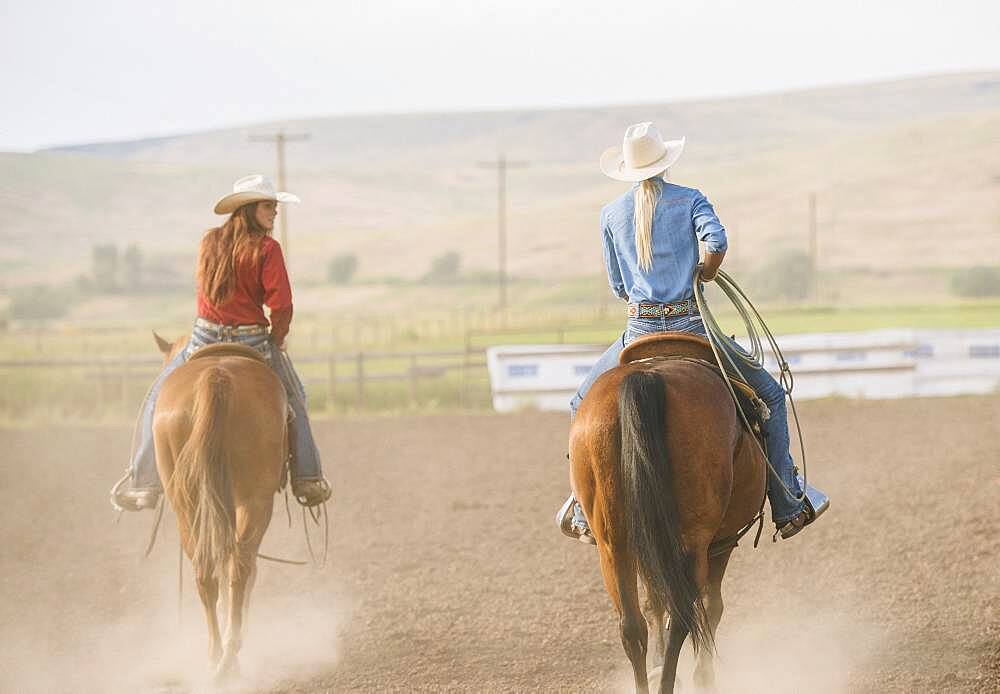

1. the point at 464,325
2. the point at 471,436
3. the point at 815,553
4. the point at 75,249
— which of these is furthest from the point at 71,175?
the point at 815,553

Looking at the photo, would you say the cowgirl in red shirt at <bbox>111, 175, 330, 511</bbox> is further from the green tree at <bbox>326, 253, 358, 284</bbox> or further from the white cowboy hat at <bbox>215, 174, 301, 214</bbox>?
the green tree at <bbox>326, 253, 358, 284</bbox>

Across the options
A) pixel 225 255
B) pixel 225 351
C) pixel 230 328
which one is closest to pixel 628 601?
pixel 225 351

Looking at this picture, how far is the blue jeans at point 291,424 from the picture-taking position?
22.6 ft

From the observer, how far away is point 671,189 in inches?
218

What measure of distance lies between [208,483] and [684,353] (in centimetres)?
248

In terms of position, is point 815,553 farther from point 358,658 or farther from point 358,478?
point 358,478

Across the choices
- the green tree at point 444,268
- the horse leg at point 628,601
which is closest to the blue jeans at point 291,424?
the horse leg at point 628,601

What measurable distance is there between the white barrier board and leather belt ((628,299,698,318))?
44.4 ft

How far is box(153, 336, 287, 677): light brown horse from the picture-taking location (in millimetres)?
6168

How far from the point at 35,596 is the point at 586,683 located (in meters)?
4.41

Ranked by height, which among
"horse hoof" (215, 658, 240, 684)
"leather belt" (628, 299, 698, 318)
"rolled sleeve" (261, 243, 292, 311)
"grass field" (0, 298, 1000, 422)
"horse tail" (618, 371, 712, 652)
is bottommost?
"grass field" (0, 298, 1000, 422)

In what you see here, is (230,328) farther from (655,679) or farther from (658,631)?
(655,679)

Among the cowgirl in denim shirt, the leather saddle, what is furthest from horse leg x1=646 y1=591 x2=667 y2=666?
the leather saddle

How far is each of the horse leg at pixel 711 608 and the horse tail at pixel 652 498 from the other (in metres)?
0.93
